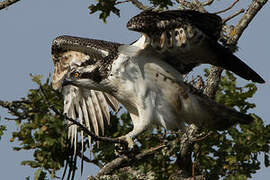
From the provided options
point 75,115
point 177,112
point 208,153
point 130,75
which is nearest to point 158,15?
point 130,75

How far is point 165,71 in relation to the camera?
21.4ft

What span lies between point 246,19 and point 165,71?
121 cm

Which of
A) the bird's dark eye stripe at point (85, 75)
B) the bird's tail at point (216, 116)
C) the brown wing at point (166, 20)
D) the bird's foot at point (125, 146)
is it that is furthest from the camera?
the bird's dark eye stripe at point (85, 75)

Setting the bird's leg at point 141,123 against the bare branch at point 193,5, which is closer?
the bird's leg at point 141,123

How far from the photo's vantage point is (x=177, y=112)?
263 inches

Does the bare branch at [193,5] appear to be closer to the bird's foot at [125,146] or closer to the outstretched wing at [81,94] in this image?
the outstretched wing at [81,94]

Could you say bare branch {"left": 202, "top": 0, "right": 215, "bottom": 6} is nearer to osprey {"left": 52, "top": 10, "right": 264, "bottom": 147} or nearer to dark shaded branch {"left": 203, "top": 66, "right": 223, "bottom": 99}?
osprey {"left": 52, "top": 10, "right": 264, "bottom": 147}

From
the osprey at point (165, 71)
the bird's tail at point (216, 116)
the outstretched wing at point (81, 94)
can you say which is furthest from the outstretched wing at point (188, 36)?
the outstretched wing at point (81, 94)

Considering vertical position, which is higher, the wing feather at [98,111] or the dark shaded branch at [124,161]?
the wing feather at [98,111]

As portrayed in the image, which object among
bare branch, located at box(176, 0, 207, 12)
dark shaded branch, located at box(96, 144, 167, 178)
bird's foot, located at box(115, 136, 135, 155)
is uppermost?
bare branch, located at box(176, 0, 207, 12)

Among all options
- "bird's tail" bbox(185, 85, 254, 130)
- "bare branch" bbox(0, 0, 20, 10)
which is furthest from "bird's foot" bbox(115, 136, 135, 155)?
"bare branch" bbox(0, 0, 20, 10)

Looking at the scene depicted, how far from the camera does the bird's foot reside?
5.99 metres

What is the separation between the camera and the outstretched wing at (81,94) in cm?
790

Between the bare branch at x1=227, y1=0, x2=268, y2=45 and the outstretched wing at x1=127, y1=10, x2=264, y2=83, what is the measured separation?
272mm
